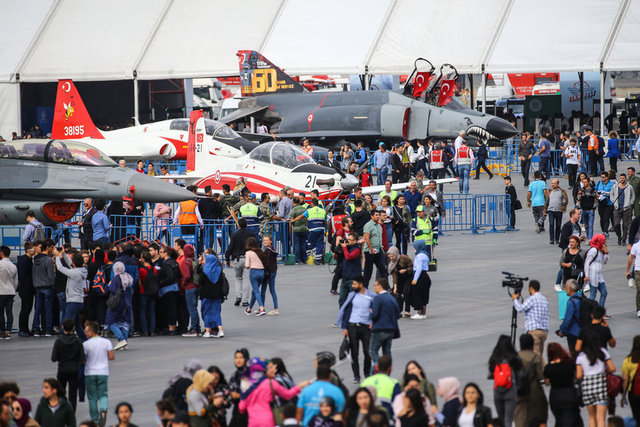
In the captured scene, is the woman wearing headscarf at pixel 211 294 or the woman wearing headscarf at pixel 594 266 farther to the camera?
the woman wearing headscarf at pixel 594 266

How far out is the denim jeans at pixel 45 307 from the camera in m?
15.6

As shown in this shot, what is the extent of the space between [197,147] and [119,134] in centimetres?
899

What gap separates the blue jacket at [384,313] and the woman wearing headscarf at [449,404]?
284 centimetres

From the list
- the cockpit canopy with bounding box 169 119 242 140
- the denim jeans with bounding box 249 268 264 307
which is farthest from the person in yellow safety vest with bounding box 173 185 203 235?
the cockpit canopy with bounding box 169 119 242 140

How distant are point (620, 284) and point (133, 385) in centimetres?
1014

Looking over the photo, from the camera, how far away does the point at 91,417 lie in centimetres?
1145

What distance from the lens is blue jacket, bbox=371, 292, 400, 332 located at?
39.8 feet

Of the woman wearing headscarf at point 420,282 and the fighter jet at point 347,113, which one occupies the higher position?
the fighter jet at point 347,113

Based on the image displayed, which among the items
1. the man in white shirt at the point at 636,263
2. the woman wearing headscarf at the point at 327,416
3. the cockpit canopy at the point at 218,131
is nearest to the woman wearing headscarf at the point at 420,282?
the man in white shirt at the point at 636,263

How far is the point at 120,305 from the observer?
48.0 ft

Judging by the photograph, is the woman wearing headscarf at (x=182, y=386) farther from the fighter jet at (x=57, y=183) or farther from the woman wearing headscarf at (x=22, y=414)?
the fighter jet at (x=57, y=183)

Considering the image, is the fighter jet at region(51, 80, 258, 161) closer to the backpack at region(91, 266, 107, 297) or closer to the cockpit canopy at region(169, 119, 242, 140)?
the cockpit canopy at region(169, 119, 242, 140)

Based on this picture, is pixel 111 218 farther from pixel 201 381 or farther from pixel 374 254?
pixel 201 381

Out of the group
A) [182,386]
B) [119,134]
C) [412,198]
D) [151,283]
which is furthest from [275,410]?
[119,134]
